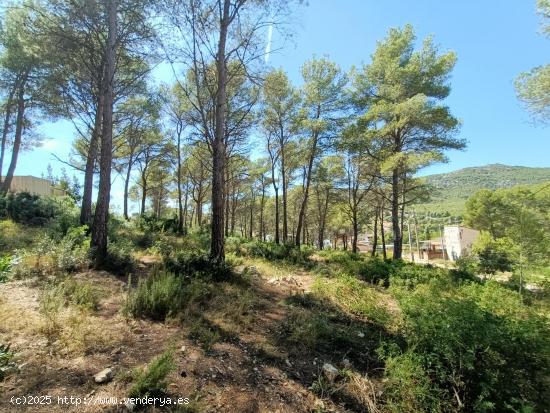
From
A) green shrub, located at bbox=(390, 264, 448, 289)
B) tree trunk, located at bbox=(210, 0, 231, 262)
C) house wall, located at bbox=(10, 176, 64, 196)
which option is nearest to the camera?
tree trunk, located at bbox=(210, 0, 231, 262)

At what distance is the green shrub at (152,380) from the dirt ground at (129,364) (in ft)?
0.34

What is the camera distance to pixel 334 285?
26.0ft

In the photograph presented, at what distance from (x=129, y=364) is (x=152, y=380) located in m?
0.57

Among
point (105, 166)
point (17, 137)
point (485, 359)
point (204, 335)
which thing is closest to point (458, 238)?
point (485, 359)

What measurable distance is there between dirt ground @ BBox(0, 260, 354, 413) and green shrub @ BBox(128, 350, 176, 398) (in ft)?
0.34

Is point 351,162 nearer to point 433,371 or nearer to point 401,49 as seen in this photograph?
point 401,49

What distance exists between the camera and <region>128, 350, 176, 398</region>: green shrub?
8.14 ft

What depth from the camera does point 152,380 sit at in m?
2.55

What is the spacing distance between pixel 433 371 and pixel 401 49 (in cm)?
1555

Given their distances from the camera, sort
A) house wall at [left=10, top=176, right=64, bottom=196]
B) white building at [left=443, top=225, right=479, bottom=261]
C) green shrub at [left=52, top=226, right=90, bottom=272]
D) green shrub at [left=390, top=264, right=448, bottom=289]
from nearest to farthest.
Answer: green shrub at [left=52, top=226, right=90, bottom=272]
green shrub at [left=390, top=264, right=448, bottom=289]
house wall at [left=10, top=176, right=64, bottom=196]
white building at [left=443, top=225, right=479, bottom=261]

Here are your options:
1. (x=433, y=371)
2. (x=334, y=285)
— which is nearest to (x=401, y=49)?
(x=334, y=285)

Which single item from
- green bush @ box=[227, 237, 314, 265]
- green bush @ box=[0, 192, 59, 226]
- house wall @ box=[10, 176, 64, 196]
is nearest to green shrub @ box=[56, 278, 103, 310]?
green bush @ box=[227, 237, 314, 265]

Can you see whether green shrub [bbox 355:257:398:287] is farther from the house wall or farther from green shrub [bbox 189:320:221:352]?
the house wall

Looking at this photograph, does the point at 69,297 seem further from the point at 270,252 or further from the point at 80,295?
the point at 270,252
